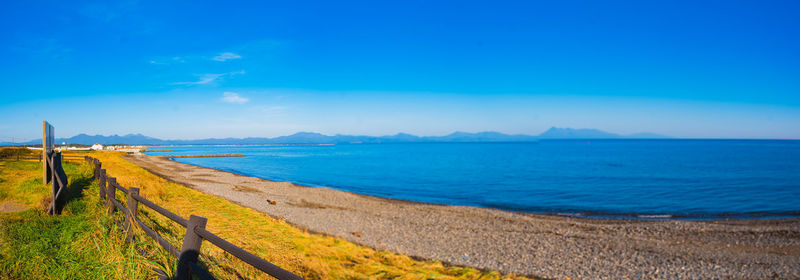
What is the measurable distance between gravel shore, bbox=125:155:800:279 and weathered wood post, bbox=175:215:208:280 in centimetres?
911

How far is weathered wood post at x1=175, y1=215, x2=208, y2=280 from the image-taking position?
3.87 metres

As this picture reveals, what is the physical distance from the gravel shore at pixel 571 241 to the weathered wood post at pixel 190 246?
911 cm

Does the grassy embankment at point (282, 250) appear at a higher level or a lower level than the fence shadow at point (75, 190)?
lower

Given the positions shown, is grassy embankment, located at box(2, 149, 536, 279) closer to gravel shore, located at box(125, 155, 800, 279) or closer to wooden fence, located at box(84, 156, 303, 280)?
wooden fence, located at box(84, 156, 303, 280)

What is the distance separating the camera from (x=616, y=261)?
40.0 ft

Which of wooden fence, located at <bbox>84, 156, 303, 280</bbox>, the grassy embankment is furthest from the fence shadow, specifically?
wooden fence, located at <bbox>84, 156, 303, 280</bbox>

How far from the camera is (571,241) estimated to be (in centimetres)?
1488

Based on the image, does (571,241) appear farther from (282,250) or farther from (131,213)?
(131,213)

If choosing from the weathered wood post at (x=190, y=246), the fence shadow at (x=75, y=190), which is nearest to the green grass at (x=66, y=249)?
the fence shadow at (x=75, y=190)

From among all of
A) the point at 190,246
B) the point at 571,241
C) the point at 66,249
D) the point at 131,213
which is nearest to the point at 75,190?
the point at 66,249

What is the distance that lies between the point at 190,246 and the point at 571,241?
1433cm

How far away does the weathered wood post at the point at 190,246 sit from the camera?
12.7ft

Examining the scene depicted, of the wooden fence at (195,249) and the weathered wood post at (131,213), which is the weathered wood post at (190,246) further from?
the weathered wood post at (131,213)

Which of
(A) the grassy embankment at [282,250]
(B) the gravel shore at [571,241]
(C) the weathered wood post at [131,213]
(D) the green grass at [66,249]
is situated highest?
(C) the weathered wood post at [131,213]
